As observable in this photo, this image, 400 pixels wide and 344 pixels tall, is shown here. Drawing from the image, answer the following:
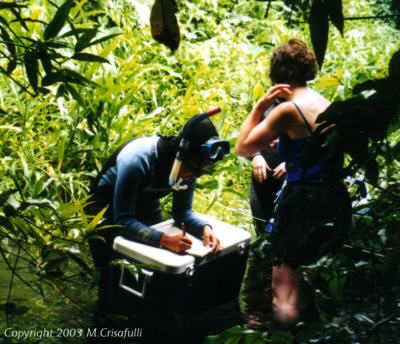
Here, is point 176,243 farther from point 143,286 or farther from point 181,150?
point 181,150

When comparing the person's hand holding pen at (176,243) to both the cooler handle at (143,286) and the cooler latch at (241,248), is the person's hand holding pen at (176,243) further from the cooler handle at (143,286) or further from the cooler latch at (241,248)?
the cooler latch at (241,248)

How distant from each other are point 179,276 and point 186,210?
1.95ft

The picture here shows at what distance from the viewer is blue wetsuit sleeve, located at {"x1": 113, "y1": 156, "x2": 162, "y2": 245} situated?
7.88ft

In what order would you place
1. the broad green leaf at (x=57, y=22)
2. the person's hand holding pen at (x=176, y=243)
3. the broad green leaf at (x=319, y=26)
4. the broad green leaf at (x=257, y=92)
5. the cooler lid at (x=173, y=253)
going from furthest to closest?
the broad green leaf at (x=257, y=92)
the person's hand holding pen at (x=176, y=243)
the cooler lid at (x=173, y=253)
the broad green leaf at (x=57, y=22)
the broad green leaf at (x=319, y=26)

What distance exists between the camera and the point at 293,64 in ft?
7.94

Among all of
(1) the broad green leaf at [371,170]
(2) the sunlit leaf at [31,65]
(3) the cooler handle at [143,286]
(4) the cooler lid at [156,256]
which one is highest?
(2) the sunlit leaf at [31,65]

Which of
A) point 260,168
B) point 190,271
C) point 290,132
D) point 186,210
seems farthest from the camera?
point 260,168

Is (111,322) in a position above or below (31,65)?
below

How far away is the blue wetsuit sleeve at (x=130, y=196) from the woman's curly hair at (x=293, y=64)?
0.78m

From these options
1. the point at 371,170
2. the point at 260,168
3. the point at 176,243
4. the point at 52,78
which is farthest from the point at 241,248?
the point at 371,170

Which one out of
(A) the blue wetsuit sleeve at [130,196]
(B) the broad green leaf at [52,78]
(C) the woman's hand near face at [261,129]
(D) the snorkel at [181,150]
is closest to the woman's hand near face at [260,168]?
(C) the woman's hand near face at [261,129]

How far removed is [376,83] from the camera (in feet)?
2.49

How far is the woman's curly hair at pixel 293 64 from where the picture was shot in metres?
2.42

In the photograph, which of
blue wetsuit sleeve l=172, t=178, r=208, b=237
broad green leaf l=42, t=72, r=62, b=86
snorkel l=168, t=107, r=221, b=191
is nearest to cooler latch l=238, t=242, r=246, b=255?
blue wetsuit sleeve l=172, t=178, r=208, b=237
